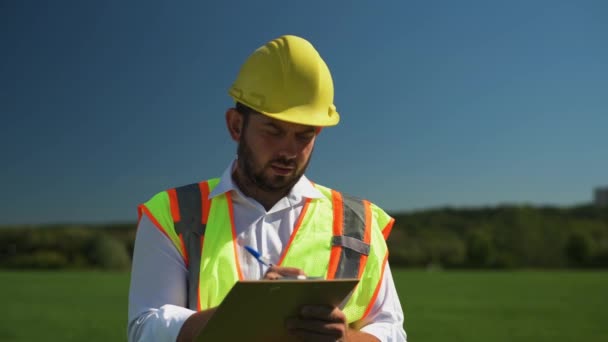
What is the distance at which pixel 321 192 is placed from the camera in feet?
9.69

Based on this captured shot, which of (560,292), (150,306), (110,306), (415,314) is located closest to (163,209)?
(150,306)

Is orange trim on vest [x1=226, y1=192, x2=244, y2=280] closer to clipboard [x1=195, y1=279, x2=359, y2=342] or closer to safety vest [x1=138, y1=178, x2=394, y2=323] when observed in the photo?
safety vest [x1=138, y1=178, x2=394, y2=323]

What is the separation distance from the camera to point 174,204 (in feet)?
8.82

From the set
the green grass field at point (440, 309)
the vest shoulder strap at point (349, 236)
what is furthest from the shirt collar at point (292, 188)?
the green grass field at point (440, 309)

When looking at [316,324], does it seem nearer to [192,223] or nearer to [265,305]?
[265,305]

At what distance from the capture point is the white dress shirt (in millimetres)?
2455

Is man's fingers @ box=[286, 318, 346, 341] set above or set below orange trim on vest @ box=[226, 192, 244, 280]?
below

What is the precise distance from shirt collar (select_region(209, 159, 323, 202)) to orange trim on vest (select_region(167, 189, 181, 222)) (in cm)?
14

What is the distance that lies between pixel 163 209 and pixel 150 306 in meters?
0.36

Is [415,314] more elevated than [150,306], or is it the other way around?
[150,306]

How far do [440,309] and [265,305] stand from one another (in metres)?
16.4

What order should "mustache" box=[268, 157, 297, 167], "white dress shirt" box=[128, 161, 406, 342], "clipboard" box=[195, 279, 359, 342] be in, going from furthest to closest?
"mustache" box=[268, 157, 297, 167], "white dress shirt" box=[128, 161, 406, 342], "clipboard" box=[195, 279, 359, 342]

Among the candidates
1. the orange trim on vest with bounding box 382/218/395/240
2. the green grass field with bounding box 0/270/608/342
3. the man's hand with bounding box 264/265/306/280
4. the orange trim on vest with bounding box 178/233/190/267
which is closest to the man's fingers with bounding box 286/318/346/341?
the man's hand with bounding box 264/265/306/280

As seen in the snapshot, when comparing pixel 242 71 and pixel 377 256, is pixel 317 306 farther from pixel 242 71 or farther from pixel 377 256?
pixel 242 71
